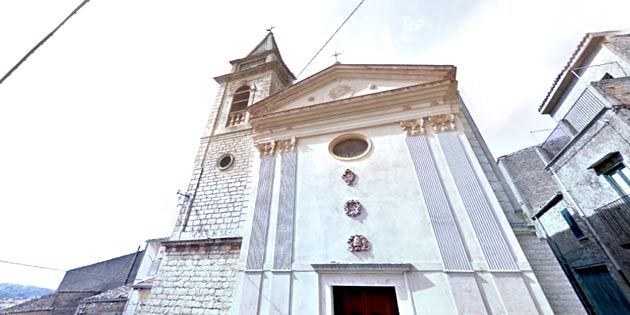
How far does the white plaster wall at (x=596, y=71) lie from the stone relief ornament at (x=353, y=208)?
29.5ft

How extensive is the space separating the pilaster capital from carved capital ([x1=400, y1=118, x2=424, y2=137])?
3.83 m

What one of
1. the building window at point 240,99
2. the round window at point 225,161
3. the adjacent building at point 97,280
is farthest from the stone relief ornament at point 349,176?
the adjacent building at point 97,280

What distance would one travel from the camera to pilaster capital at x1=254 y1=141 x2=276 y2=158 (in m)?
6.90

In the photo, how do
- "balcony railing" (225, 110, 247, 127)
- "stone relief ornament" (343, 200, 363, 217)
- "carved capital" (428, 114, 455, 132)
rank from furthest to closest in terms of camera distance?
"balcony railing" (225, 110, 247, 127) < "carved capital" (428, 114, 455, 132) < "stone relief ornament" (343, 200, 363, 217)

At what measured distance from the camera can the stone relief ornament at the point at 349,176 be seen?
5.65 metres

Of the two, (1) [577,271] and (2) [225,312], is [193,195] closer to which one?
(2) [225,312]

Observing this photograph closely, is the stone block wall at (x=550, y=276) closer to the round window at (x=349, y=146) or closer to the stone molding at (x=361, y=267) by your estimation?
the stone molding at (x=361, y=267)

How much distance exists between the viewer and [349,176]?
571 cm

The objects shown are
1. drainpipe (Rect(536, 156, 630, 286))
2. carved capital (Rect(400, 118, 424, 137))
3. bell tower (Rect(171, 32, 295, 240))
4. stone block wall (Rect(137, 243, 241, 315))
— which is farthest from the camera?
drainpipe (Rect(536, 156, 630, 286))

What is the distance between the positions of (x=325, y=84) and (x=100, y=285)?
24921 mm

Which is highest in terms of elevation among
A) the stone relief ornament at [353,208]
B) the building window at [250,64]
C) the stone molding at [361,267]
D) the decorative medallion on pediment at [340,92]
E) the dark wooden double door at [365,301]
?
the building window at [250,64]

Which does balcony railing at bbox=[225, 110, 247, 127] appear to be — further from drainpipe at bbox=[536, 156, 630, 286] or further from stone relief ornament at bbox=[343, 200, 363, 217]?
drainpipe at bbox=[536, 156, 630, 286]

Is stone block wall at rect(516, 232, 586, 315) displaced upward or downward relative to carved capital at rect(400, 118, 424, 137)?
downward

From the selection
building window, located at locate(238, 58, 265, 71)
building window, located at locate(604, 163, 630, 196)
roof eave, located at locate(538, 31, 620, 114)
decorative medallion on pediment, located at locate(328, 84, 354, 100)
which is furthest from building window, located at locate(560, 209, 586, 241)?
building window, located at locate(238, 58, 265, 71)
